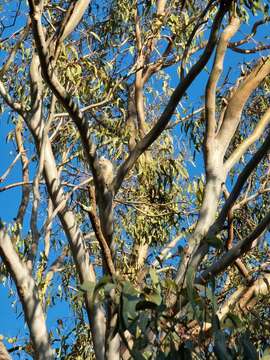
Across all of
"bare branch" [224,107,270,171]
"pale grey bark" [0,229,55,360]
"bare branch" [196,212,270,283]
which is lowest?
"bare branch" [196,212,270,283]

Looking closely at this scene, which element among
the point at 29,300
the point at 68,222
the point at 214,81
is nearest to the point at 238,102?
the point at 214,81

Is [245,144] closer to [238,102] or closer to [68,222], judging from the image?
[238,102]

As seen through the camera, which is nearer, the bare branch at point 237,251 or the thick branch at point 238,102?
the bare branch at point 237,251

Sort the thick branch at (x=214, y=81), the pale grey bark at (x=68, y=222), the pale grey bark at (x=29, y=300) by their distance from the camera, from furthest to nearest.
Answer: the thick branch at (x=214, y=81) → the pale grey bark at (x=68, y=222) → the pale grey bark at (x=29, y=300)

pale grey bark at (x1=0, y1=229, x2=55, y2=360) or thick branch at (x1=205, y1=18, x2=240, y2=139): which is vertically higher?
thick branch at (x1=205, y1=18, x2=240, y2=139)

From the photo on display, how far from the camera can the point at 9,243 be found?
195 inches

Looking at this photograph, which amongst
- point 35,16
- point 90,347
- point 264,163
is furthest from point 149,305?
point 264,163

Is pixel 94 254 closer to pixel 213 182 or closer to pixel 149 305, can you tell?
pixel 213 182

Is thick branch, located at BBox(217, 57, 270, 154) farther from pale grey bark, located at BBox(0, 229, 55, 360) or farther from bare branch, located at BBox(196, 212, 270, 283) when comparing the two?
pale grey bark, located at BBox(0, 229, 55, 360)

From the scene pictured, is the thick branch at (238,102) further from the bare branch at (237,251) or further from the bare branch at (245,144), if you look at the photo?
the bare branch at (237,251)

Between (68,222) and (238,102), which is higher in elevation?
(238,102)

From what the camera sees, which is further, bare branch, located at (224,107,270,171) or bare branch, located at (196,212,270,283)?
bare branch, located at (224,107,270,171)

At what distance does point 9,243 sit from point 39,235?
148 cm

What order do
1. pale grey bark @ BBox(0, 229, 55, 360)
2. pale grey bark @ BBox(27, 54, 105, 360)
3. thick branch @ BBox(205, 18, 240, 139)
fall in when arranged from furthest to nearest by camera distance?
thick branch @ BBox(205, 18, 240, 139) → pale grey bark @ BBox(27, 54, 105, 360) → pale grey bark @ BBox(0, 229, 55, 360)
